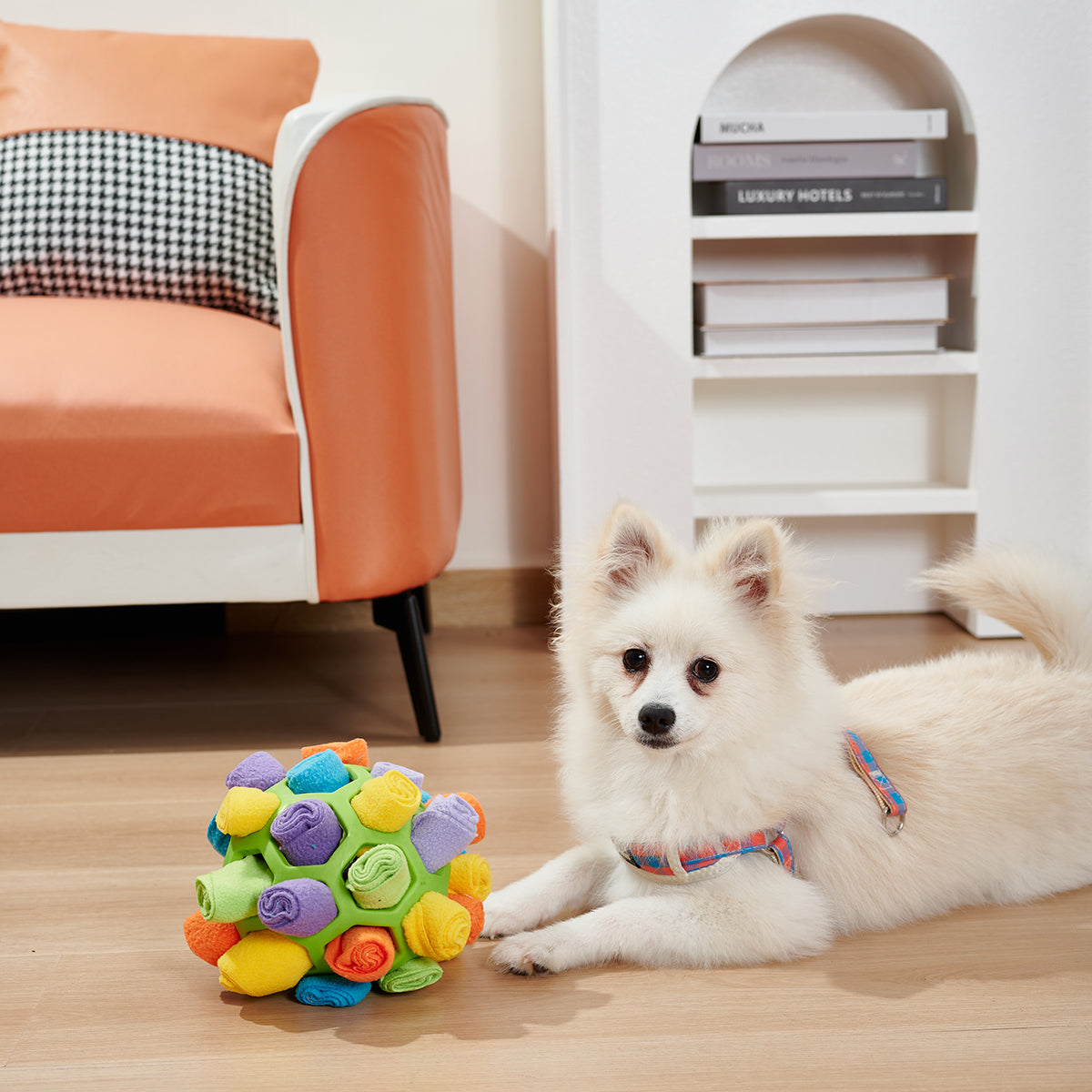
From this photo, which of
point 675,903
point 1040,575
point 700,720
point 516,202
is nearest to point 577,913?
point 675,903

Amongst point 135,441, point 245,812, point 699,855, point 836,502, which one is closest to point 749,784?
point 699,855

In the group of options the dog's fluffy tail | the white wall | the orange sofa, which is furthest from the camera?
the white wall

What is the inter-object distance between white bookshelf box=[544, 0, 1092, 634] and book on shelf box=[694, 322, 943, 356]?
32mm

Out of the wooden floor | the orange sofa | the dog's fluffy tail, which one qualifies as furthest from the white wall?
the dog's fluffy tail

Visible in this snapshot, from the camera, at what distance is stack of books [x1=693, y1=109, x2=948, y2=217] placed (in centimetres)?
199

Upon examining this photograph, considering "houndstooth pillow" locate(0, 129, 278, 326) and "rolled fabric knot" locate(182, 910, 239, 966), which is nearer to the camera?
"rolled fabric knot" locate(182, 910, 239, 966)

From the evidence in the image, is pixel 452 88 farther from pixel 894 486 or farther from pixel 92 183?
pixel 894 486

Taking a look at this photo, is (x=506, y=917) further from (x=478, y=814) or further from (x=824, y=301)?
(x=824, y=301)

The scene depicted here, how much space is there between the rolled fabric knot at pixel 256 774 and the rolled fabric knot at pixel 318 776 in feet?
0.06

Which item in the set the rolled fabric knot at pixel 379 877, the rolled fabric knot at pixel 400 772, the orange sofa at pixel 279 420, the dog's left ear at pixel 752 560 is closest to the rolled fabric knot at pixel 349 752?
the rolled fabric knot at pixel 400 772

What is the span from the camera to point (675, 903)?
0.95 m

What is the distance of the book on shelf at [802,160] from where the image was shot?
6.57ft

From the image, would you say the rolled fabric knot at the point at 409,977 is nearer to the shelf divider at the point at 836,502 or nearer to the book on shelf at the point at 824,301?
the shelf divider at the point at 836,502

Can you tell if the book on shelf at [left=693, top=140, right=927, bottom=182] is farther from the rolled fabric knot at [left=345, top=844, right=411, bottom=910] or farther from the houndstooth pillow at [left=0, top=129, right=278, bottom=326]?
the rolled fabric knot at [left=345, top=844, right=411, bottom=910]
